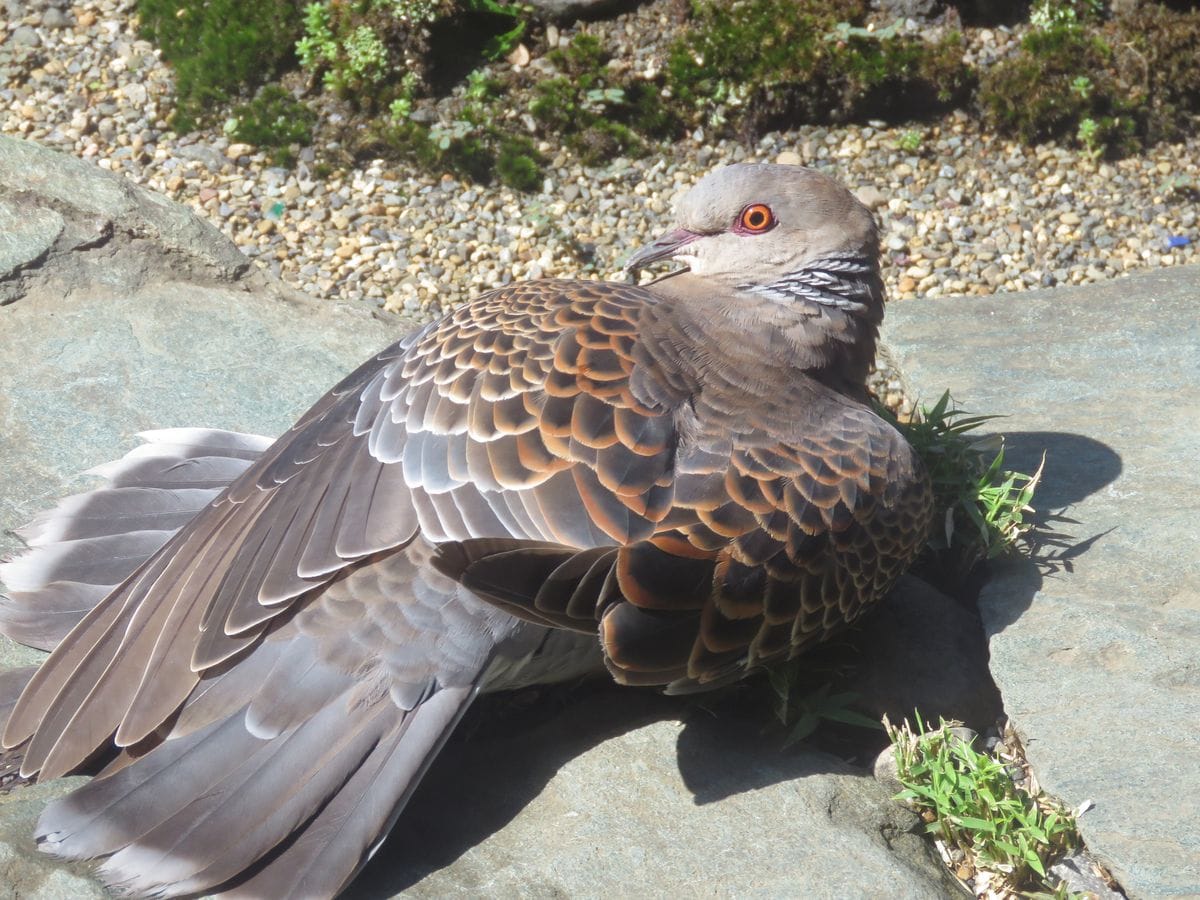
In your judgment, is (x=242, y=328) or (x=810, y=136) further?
Answer: (x=810, y=136)

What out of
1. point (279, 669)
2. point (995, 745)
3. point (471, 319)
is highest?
point (471, 319)

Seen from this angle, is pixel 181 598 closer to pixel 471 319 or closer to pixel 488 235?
pixel 471 319

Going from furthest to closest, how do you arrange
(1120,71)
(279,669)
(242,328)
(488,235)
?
1. (1120,71)
2. (488,235)
3. (242,328)
4. (279,669)

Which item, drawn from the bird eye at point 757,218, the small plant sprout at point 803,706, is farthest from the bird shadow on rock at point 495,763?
the bird eye at point 757,218

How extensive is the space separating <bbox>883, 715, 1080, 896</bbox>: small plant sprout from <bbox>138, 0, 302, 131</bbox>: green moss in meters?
4.62

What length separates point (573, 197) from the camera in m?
6.05

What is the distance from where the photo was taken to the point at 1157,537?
12.5 ft

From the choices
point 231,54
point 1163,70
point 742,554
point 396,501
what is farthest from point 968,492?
point 231,54

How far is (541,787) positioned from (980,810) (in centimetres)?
102

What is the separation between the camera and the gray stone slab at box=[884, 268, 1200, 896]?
9.96 feet

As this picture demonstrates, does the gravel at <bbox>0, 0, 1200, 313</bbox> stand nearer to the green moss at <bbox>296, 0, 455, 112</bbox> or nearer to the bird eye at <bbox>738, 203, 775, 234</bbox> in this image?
the green moss at <bbox>296, 0, 455, 112</bbox>

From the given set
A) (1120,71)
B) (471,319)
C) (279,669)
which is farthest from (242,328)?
(1120,71)

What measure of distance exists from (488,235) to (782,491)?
125 inches

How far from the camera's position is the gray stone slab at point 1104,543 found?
3037mm
